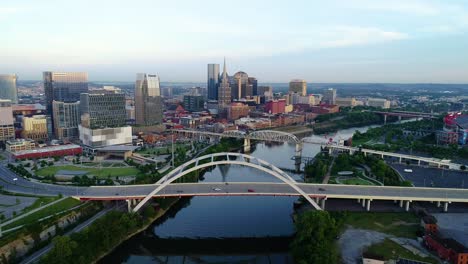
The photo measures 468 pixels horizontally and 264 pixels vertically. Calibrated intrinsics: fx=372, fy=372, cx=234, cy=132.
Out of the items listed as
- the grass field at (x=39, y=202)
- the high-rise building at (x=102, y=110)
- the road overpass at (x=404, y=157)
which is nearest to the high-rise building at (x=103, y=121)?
the high-rise building at (x=102, y=110)

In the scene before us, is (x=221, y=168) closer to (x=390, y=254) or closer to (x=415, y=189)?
(x=415, y=189)

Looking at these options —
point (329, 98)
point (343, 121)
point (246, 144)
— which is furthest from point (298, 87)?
point (246, 144)

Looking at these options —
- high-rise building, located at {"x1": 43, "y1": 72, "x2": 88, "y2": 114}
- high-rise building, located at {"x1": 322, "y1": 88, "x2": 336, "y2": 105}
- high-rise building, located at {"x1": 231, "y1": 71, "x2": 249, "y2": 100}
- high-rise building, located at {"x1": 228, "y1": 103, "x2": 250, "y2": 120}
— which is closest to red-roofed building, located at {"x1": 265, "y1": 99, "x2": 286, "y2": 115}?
high-rise building, located at {"x1": 228, "y1": 103, "x2": 250, "y2": 120}

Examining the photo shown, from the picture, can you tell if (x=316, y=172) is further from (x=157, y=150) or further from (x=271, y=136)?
(x=157, y=150)

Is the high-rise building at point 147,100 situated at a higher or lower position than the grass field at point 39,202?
higher

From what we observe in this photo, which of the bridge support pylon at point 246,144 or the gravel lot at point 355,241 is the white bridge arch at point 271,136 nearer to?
the bridge support pylon at point 246,144

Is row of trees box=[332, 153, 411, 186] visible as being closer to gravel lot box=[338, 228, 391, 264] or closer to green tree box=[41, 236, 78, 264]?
gravel lot box=[338, 228, 391, 264]

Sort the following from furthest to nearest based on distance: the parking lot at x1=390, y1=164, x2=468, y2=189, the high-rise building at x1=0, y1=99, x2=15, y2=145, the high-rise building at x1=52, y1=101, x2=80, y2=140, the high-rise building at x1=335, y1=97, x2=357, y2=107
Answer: the high-rise building at x1=335, y1=97, x2=357, y2=107
the high-rise building at x1=52, y1=101, x2=80, y2=140
the high-rise building at x1=0, y1=99, x2=15, y2=145
the parking lot at x1=390, y1=164, x2=468, y2=189

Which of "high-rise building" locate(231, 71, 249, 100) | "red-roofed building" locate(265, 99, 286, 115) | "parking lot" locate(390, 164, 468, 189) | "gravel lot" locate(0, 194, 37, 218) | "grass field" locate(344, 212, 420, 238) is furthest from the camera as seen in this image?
"high-rise building" locate(231, 71, 249, 100)
